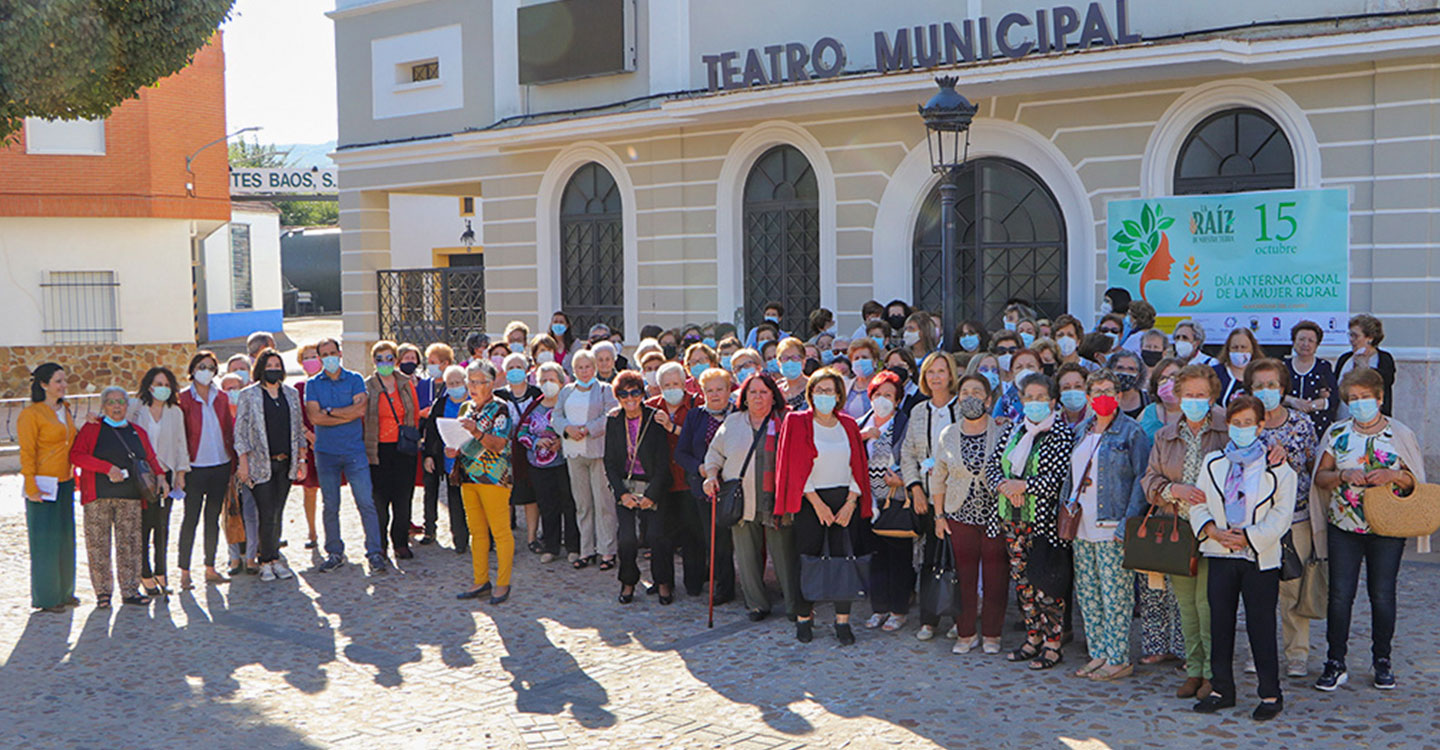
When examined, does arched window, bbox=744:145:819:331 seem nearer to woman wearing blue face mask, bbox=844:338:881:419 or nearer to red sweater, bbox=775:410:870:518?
woman wearing blue face mask, bbox=844:338:881:419

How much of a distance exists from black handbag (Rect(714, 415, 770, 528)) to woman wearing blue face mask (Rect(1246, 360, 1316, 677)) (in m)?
3.06

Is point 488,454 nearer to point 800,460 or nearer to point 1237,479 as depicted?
point 800,460

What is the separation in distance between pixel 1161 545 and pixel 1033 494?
2.84 feet

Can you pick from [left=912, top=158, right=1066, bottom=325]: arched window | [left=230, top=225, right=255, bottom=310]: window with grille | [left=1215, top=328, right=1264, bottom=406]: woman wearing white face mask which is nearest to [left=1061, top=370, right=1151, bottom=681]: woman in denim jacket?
[left=1215, top=328, right=1264, bottom=406]: woman wearing white face mask

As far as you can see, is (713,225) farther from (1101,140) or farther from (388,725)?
(388,725)

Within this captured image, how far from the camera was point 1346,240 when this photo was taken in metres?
13.4

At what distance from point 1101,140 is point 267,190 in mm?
39657

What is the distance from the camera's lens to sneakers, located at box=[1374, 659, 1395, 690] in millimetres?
7109

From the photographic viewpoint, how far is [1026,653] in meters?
7.91

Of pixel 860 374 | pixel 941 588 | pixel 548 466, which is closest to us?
pixel 941 588

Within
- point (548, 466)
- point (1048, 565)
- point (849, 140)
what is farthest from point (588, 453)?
point (849, 140)

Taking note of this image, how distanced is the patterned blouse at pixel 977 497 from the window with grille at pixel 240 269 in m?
36.7

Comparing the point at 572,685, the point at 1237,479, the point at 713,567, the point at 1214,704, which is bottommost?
the point at 572,685

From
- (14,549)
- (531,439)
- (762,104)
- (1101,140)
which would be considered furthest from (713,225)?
(14,549)
